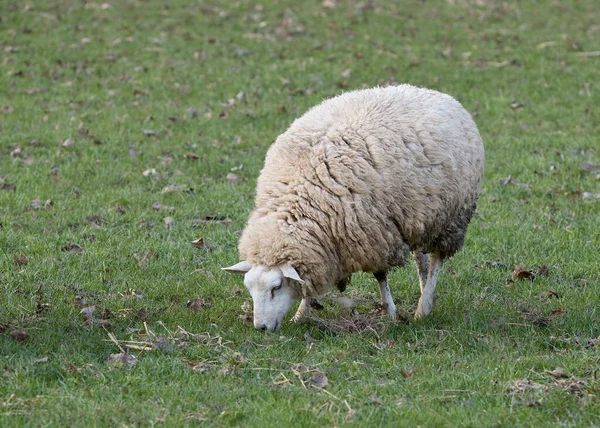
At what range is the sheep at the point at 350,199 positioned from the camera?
6.30 metres

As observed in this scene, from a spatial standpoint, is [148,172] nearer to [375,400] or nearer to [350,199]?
[350,199]

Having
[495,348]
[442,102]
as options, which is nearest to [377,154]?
[442,102]

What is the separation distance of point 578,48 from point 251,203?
27.7 ft

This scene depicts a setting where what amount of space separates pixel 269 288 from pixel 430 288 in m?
1.45

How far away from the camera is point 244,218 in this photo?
879 cm

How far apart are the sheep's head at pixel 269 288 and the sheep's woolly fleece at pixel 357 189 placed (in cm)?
8

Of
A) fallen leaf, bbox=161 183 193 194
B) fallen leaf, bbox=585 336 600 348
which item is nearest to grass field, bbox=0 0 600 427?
fallen leaf, bbox=585 336 600 348

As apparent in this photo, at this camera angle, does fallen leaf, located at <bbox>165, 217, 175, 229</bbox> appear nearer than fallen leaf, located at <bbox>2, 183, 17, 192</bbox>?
Yes

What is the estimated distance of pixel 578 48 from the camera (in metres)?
15.3

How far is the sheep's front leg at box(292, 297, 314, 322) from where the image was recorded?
6.70 m

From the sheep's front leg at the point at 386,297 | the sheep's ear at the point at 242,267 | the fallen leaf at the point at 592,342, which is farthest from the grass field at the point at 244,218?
the sheep's ear at the point at 242,267

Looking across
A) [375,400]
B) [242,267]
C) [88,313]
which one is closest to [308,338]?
[242,267]

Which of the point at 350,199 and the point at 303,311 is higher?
the point at 350,199

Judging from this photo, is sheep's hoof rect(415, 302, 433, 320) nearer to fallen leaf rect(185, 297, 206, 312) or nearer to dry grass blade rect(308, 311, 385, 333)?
dry grass blade rect(308, 311, 385, 333)
